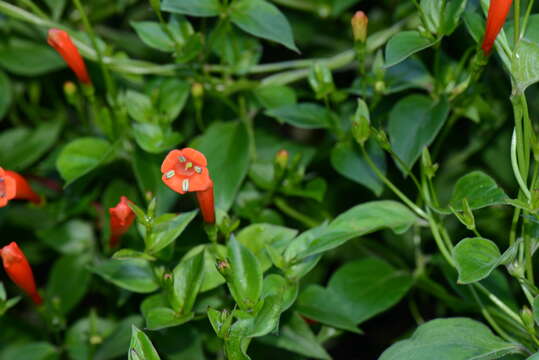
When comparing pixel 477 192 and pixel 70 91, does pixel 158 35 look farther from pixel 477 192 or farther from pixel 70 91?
pixel 477 192

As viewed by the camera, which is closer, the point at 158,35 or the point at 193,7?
the point at 193,7

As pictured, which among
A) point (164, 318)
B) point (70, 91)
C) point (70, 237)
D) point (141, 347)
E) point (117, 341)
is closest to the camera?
point (141, 347)

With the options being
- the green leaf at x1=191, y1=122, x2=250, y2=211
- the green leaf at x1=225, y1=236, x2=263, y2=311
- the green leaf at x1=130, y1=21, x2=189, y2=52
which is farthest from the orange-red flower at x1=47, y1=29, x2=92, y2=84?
the green leaf at x1=225, y1=236, x2=263, y2=311

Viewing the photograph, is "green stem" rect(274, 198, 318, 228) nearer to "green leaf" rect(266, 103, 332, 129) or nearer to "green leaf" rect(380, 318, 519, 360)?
"green leaf" rect(266, 103, 332, 129)

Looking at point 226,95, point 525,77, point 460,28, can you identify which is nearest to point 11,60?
point 226,95

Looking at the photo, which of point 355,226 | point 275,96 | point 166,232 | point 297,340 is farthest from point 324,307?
point 275,96
